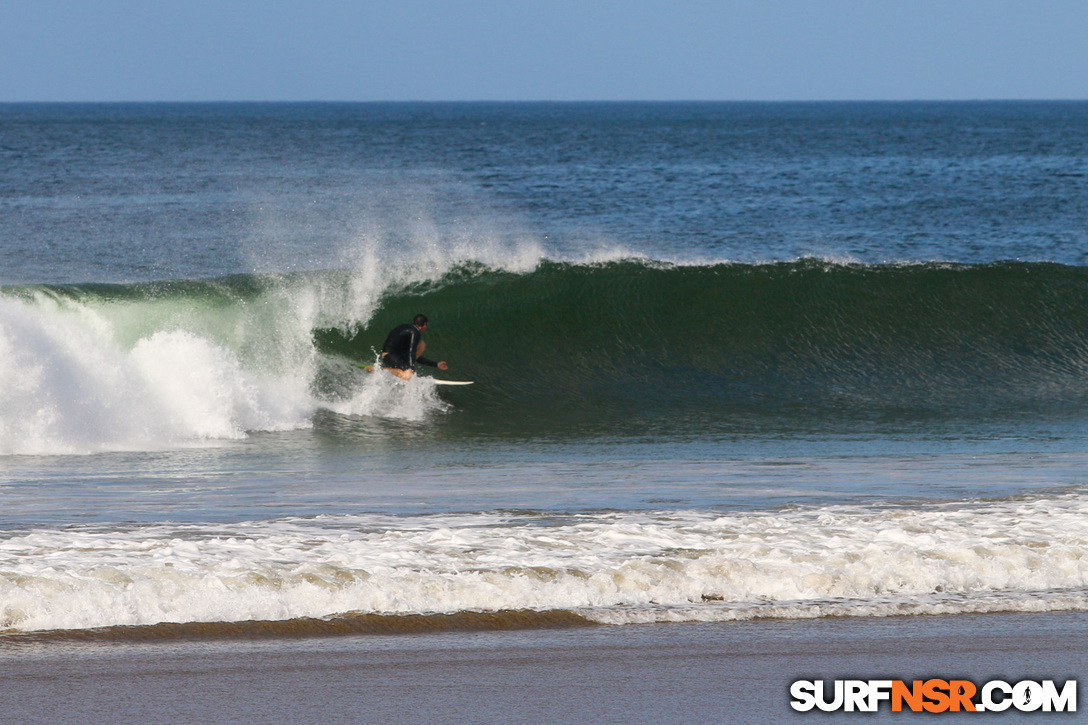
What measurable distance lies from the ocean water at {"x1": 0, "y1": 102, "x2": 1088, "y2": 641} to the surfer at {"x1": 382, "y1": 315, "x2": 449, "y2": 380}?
311 mm

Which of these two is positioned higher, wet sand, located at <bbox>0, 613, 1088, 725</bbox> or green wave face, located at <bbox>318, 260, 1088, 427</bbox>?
green wave face, located at <bbox>318, 260, 1088, 427</bbox>

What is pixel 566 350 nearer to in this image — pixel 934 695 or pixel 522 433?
pixel 522 433

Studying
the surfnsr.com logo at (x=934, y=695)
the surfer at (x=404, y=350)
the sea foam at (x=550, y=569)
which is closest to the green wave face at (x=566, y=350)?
the surfer at (x=404, y=350)

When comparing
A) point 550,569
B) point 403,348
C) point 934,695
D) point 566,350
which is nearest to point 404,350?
point 403,348

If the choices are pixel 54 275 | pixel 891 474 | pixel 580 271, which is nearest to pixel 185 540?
pixel 891 474

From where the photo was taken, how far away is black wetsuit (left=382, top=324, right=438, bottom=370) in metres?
11.8

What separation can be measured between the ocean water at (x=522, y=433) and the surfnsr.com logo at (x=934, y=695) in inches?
33.8

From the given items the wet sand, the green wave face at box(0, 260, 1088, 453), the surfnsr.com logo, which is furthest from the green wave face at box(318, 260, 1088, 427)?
the surfnsr.com logo

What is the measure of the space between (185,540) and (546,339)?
362 inches

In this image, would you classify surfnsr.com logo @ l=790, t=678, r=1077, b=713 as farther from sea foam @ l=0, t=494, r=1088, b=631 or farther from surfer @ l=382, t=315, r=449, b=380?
surfer @ l=382, t=315, r=449, b=380

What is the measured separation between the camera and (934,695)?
4391mm

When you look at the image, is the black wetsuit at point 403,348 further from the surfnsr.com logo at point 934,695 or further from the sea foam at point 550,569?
the surfnsr.com logo at point 934,695

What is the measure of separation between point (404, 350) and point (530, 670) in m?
7.41

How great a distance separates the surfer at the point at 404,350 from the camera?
38.7 ft
